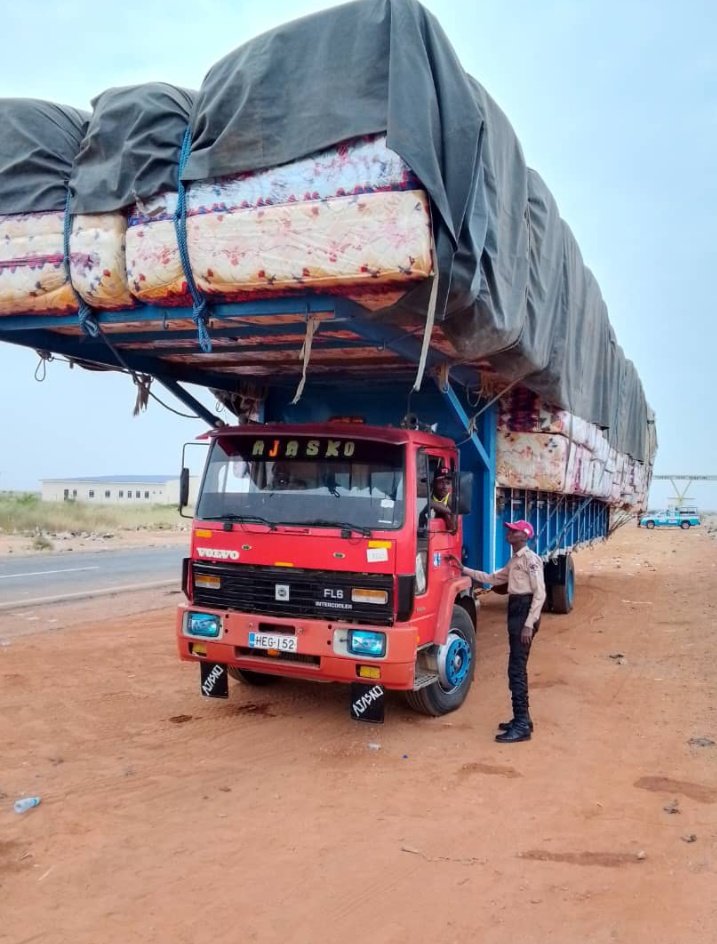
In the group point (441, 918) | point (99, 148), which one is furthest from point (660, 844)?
point (99, 148)

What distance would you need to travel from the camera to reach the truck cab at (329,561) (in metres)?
5.27

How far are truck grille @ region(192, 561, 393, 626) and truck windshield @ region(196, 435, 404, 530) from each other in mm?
376

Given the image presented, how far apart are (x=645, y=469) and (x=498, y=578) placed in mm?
12661

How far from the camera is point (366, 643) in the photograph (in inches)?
205

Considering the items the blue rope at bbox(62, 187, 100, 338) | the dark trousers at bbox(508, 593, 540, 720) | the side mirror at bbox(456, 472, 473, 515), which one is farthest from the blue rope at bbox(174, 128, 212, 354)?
the dark trousers at bbox(508, 593, 540, 720)

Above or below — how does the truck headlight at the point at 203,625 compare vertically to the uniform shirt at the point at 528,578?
below

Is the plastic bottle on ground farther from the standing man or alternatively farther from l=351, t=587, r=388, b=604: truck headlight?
the standing man

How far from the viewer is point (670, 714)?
6371mm

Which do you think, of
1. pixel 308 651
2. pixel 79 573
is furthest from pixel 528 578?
pixel 79 573

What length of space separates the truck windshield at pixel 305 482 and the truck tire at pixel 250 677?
5.25 feet

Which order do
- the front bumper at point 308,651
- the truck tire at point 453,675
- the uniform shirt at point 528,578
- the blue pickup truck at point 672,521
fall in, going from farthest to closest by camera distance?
the blue pickup truck at point 672,521, the truck tire at point 453,675, the uniform shirt at point 528,578, the front bumper at point 308,651

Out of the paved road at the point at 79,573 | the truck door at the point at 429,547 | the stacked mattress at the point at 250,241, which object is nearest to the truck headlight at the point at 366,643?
the truck door at the point at 429,547

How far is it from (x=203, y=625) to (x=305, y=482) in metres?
1.33

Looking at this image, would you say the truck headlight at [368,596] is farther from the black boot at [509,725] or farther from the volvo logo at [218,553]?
the black boot at [509,725]
